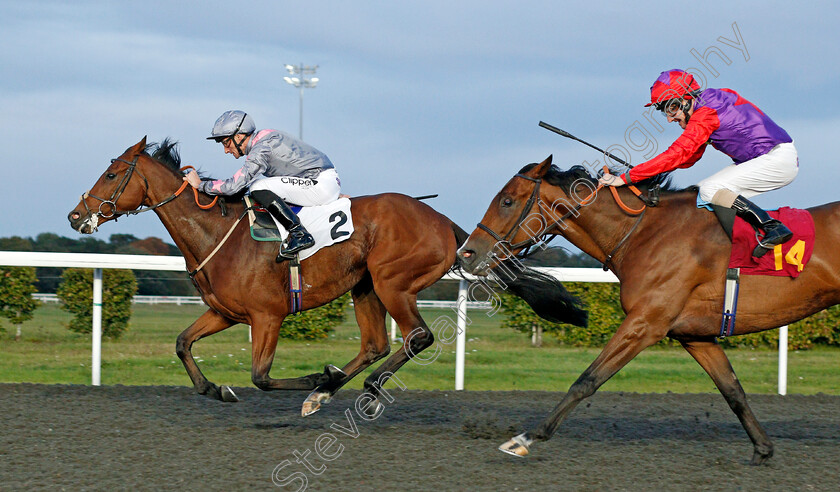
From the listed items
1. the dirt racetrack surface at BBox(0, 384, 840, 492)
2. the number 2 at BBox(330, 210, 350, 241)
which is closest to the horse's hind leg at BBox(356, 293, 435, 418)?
the dirt racetrack surface at BBox(0, 384, 840, 492)

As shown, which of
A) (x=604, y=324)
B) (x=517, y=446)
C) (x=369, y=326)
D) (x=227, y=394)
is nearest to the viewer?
(x=517, y=446)

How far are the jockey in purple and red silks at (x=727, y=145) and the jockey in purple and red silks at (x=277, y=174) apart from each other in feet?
6.28

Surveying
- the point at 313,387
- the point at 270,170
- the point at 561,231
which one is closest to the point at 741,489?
the point at 561,231

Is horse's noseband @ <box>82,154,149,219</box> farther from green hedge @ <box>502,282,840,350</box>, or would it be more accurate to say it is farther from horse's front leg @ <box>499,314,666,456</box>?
green hedge @ <box>502,282,840,350</box>

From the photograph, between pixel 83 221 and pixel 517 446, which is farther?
pixel 83 221

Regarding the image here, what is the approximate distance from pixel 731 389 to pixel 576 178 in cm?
135

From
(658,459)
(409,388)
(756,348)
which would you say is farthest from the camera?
(756,348)

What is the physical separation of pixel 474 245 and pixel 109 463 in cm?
209

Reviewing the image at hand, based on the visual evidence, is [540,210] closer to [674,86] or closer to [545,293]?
[674,86]

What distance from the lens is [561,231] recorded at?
13.4 feet

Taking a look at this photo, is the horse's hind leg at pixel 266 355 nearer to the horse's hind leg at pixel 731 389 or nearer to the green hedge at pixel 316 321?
the horse's hind leg at pixel 731 389

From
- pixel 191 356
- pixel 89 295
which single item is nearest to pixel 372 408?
pixel 191 356

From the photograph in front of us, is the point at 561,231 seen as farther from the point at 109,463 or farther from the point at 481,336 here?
the point at 481,336

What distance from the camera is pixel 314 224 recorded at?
484cm
